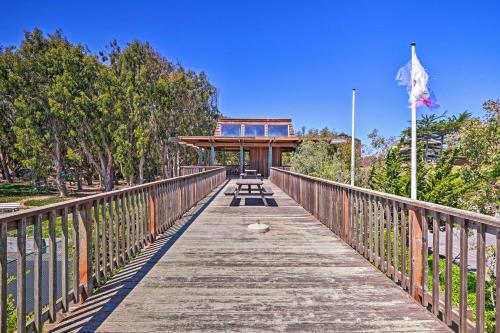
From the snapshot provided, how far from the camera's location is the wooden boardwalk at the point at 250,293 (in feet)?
8.23

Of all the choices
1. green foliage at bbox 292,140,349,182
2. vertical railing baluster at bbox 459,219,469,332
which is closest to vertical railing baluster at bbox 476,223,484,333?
vertical railing baluster at bbox 459,219,469,332

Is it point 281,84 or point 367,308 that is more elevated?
point 281,84

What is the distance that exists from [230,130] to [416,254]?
2119 centimetres

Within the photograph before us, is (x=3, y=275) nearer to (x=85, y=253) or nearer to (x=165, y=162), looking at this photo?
(x=85, y=253)

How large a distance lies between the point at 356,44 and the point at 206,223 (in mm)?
20815

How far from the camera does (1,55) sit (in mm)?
25188

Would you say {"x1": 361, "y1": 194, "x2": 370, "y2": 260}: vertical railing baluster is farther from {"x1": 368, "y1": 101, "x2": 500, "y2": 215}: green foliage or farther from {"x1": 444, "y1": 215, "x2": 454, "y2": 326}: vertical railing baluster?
{"x1": 368, "y1": 101, "x2": 500, "y2": 215}: green foliage

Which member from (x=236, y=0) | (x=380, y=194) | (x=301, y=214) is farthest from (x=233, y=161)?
(x=380, y=194)

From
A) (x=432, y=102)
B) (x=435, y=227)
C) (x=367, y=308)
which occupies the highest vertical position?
(x=432, y=102)

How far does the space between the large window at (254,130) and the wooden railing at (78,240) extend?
1819 cm

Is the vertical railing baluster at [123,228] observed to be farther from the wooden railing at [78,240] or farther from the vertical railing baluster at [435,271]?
the vertical railing baluster at [435,271]

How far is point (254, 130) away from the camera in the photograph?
2372 centimetres

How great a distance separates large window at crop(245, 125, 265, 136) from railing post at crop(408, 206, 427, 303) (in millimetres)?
20765

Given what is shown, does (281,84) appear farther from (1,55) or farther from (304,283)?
(304,283)
